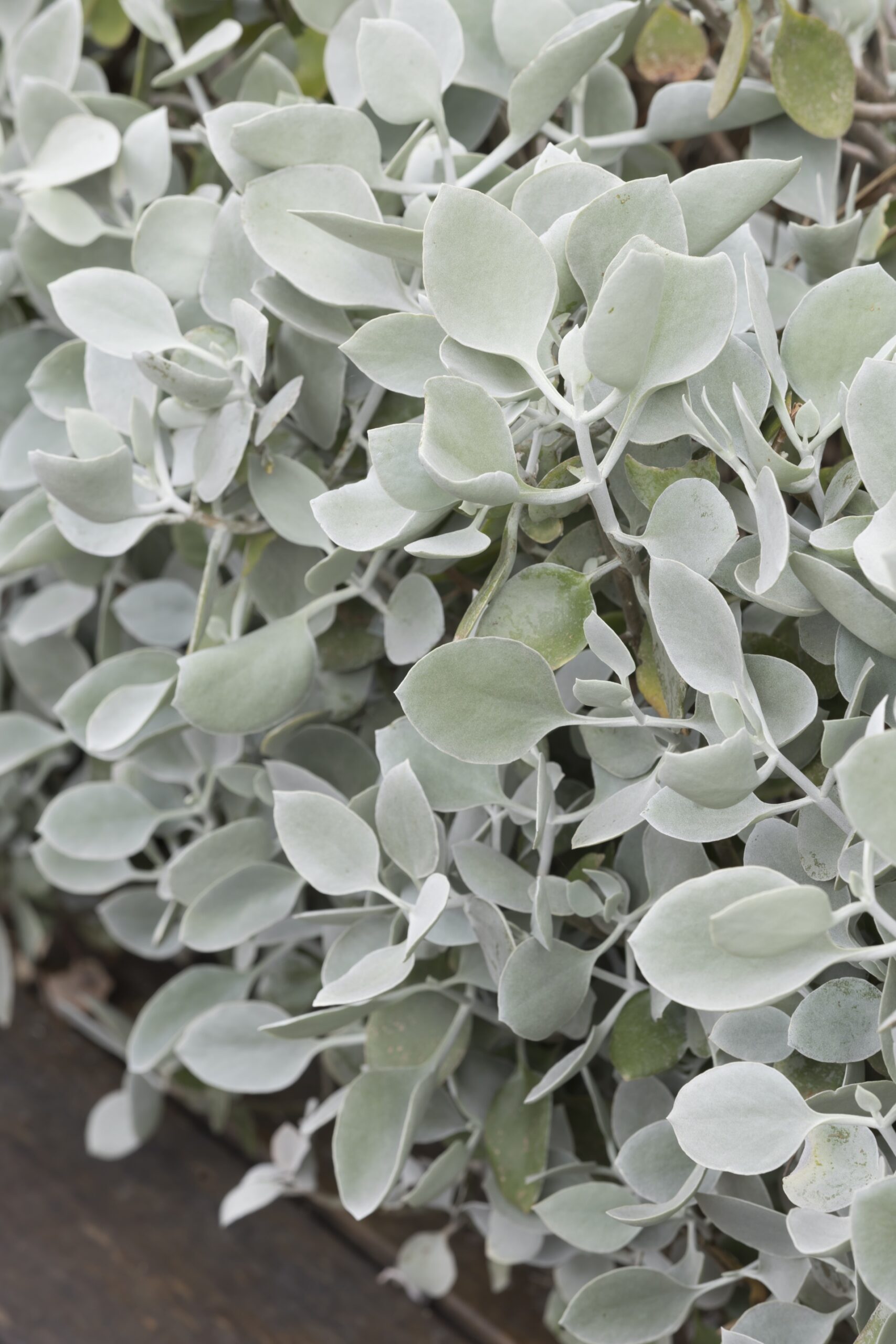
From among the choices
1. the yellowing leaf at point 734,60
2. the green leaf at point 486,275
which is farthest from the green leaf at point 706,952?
the yellowing leaf at point 734,60

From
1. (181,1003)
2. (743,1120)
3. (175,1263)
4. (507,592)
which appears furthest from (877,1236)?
(175,1263)

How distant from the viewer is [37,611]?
44cm

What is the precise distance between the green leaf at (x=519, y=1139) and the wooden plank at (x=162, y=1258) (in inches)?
7.4

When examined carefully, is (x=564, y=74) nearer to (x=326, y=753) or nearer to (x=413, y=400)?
(x=413, y=400)

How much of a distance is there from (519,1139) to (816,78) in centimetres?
32

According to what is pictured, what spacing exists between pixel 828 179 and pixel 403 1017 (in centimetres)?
28

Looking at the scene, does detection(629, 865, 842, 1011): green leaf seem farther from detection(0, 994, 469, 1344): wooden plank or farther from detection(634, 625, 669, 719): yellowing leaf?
detection(0, 994, 469, 1344): wooden plank

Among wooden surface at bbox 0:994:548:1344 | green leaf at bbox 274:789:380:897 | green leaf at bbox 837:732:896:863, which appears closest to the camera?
green leaf at bbox 837:732:896:863

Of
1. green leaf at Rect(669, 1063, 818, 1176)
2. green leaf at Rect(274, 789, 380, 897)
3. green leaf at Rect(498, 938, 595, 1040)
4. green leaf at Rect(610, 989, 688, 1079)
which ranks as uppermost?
green leaf at Rect(274, 789, 380, 897)

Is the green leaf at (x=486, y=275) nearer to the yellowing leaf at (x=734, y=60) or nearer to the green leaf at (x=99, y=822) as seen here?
the yellowing leaf at (x=734, y=60)

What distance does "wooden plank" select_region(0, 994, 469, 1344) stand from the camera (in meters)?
0.50

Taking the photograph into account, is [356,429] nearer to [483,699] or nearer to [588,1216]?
[483,699]

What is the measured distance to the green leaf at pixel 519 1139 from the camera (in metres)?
0.34

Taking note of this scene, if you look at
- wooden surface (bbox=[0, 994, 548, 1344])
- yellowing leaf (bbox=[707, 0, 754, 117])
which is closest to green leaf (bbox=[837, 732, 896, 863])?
yellowing leaf (bbox=[707, 0, 754, 117])
